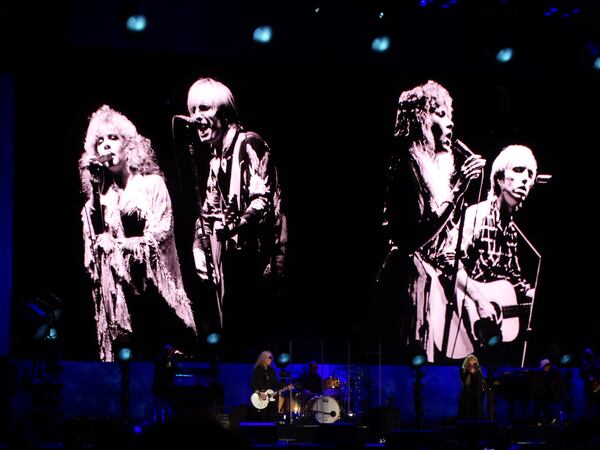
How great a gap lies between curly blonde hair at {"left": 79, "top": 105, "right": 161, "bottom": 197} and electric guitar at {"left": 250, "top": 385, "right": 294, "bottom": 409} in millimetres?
3803

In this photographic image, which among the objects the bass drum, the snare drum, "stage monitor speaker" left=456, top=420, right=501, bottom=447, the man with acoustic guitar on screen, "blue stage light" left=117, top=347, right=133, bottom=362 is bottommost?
the bass drum

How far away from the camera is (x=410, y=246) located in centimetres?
1379

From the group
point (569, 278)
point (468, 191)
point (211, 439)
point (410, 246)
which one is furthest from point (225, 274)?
point (211, 439)

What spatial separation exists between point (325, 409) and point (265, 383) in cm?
101

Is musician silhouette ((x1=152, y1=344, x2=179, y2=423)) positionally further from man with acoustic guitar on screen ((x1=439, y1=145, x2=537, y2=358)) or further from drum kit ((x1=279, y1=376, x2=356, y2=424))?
man with acoustic guitar on screen ((x1=439, y1=145, x2=537, y2=358))

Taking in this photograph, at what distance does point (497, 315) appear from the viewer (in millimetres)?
13914

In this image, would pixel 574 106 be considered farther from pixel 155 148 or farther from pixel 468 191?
pixel 155 148

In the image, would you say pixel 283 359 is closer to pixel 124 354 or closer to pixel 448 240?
pixel 124 354

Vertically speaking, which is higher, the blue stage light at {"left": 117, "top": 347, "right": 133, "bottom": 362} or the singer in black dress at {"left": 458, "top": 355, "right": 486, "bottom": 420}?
the blue stage light at {"left": 117, "top": 347, "right": 133, "bottom": 362}

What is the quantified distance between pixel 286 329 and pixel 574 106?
6293 mm

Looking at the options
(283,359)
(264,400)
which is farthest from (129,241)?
(264,400)

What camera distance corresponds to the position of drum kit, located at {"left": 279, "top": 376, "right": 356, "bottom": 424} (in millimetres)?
11648

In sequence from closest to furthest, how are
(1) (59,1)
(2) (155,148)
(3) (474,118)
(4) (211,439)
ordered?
1. (4) (211,439)
2. (1) (59,1)
3. (2) (155,148)
4. (3) (474,118)

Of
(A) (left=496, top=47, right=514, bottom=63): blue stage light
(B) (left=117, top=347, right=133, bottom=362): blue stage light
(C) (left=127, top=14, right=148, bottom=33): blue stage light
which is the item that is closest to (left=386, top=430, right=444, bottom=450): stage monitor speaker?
(B) (left=117, top=347, right=133, bottom=362): blue stage light
